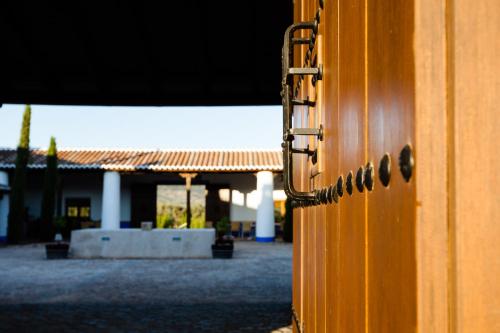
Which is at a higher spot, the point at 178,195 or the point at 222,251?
the point at 178,195

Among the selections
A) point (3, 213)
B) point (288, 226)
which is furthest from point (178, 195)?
point (288, 226)

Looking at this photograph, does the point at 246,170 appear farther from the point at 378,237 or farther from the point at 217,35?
the point at 378,237

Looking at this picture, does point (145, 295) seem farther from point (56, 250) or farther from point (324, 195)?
Answer: point (324, 195)

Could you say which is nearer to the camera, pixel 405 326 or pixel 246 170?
pixel 405 326

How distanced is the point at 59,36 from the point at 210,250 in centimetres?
1130

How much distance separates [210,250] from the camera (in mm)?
15531

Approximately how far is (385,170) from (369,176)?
10cm

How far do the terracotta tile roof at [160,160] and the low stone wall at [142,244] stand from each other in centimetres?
612

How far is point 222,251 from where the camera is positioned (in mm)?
14945

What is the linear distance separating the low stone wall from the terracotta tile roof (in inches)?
241

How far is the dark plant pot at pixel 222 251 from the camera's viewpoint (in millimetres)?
14945

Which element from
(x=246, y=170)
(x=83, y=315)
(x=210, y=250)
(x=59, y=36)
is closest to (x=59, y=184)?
(x=246, y=170)

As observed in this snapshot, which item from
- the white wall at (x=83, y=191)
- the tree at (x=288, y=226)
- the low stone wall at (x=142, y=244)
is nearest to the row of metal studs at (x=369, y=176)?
the low stone wall at (x=142, y=244)

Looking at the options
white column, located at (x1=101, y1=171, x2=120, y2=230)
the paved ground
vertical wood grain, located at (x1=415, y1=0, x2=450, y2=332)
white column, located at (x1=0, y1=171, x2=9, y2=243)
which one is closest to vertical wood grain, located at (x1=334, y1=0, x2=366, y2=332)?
vertical wood grain, located at (x1=415, y1=0, x2=450, y2=332)
